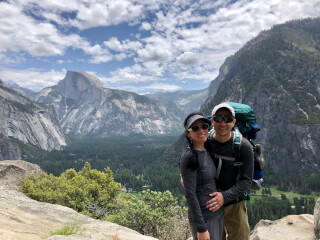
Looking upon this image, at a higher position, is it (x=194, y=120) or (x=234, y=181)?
(x=194, y=120)

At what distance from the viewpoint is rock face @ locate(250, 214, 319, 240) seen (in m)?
11.9

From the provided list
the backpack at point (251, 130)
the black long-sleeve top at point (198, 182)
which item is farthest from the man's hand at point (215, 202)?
the backpack at point (251, 130)

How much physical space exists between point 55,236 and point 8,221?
280 cm

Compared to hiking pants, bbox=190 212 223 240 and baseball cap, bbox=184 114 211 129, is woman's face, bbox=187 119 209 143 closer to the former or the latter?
baseball cap, bbox=184 114 211 129

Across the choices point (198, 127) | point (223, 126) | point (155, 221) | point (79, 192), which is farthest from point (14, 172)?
point (223, 126)

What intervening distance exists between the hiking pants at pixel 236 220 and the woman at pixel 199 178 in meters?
0.78

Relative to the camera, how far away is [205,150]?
5.41 meters

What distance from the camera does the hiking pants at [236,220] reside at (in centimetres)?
610

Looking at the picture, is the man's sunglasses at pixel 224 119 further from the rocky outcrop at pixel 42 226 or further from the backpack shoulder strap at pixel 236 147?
the rocky outcrop at pixel 42 226

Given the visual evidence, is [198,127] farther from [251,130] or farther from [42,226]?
[42,226]

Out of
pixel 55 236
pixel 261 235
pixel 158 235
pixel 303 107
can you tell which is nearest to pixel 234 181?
pixel 55 236

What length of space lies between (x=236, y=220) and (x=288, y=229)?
9.47 meters

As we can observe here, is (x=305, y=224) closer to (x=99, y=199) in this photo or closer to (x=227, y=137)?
(x=227, y=137)

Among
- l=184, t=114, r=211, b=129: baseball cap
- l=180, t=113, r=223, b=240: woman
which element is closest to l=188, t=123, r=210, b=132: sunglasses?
l=180, t=113, r=223, b=240: woman
